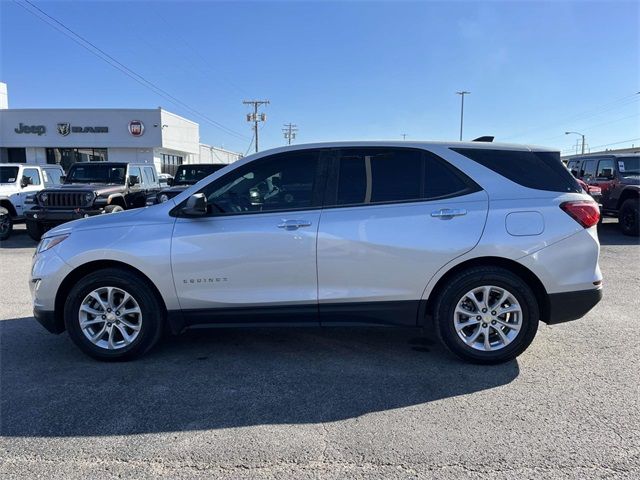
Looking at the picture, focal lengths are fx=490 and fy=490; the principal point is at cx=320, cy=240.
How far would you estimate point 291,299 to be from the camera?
3.99 meters

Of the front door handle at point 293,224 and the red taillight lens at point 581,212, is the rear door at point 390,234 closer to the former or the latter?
the front door handle at point 293,224

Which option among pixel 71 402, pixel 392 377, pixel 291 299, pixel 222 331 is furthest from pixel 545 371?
pixel 71 402

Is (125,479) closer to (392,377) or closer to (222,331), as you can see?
(392,377)

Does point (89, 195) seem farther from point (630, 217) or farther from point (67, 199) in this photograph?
point (630, 217)

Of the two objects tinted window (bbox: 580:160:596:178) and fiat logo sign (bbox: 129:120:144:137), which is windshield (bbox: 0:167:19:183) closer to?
tinted window (bbox: 580:160:596:178)

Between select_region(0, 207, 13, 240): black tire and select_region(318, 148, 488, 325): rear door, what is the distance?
11.3 m

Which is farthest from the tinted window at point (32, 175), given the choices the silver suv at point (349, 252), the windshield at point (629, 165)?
the windshield at point (629, 165)

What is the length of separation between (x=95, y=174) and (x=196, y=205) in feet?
32.2

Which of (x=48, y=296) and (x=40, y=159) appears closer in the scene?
(x=48, y=296)

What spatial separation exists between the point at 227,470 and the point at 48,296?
241 centimetres

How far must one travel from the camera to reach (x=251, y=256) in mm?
3955

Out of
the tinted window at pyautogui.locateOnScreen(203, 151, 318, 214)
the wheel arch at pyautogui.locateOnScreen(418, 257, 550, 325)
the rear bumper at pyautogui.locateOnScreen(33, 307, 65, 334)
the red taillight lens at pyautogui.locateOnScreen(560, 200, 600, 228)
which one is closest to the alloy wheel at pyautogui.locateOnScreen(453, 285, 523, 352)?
the wheel arch at pyautogui.locateOnScreen(418, 257, 550, 325)

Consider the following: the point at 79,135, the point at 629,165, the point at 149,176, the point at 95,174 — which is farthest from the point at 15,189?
the point at 79,135

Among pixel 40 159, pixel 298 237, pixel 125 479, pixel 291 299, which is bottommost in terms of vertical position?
pixel 125 479
